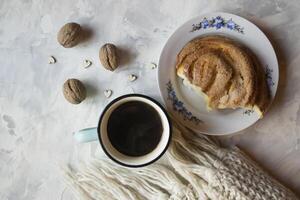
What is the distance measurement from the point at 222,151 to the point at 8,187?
0.47 meters

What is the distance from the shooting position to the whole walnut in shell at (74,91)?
1020 millimetres

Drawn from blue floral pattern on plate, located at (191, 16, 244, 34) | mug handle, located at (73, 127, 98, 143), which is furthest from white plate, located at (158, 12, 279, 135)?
mug handle, located at (73, 127, 98, 143)

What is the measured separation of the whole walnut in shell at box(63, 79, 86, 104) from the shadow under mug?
0.08 m

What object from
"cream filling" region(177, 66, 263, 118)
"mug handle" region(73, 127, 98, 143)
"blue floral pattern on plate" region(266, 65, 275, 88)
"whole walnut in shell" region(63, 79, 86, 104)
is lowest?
"mug handle" region(73, 127, 98, 143)

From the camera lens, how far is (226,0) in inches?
40.9

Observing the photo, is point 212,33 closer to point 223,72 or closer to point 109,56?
point 223,72

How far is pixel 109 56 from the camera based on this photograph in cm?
102

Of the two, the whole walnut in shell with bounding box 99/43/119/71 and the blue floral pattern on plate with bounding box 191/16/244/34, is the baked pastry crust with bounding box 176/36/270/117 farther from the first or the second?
the whole walnut in shell with bounding box 99/43/119/71

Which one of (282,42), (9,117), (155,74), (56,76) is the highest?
(282,42)

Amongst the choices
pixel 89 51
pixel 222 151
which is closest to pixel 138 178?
pixel 222 151

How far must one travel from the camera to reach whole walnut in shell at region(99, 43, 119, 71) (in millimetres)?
1018

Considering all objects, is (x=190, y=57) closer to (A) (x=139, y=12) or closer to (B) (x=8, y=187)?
(A) (x=139, y=12)

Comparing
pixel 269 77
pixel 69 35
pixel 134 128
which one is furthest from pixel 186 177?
pixel 69 35

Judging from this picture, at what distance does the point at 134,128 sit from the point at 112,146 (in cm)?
6
